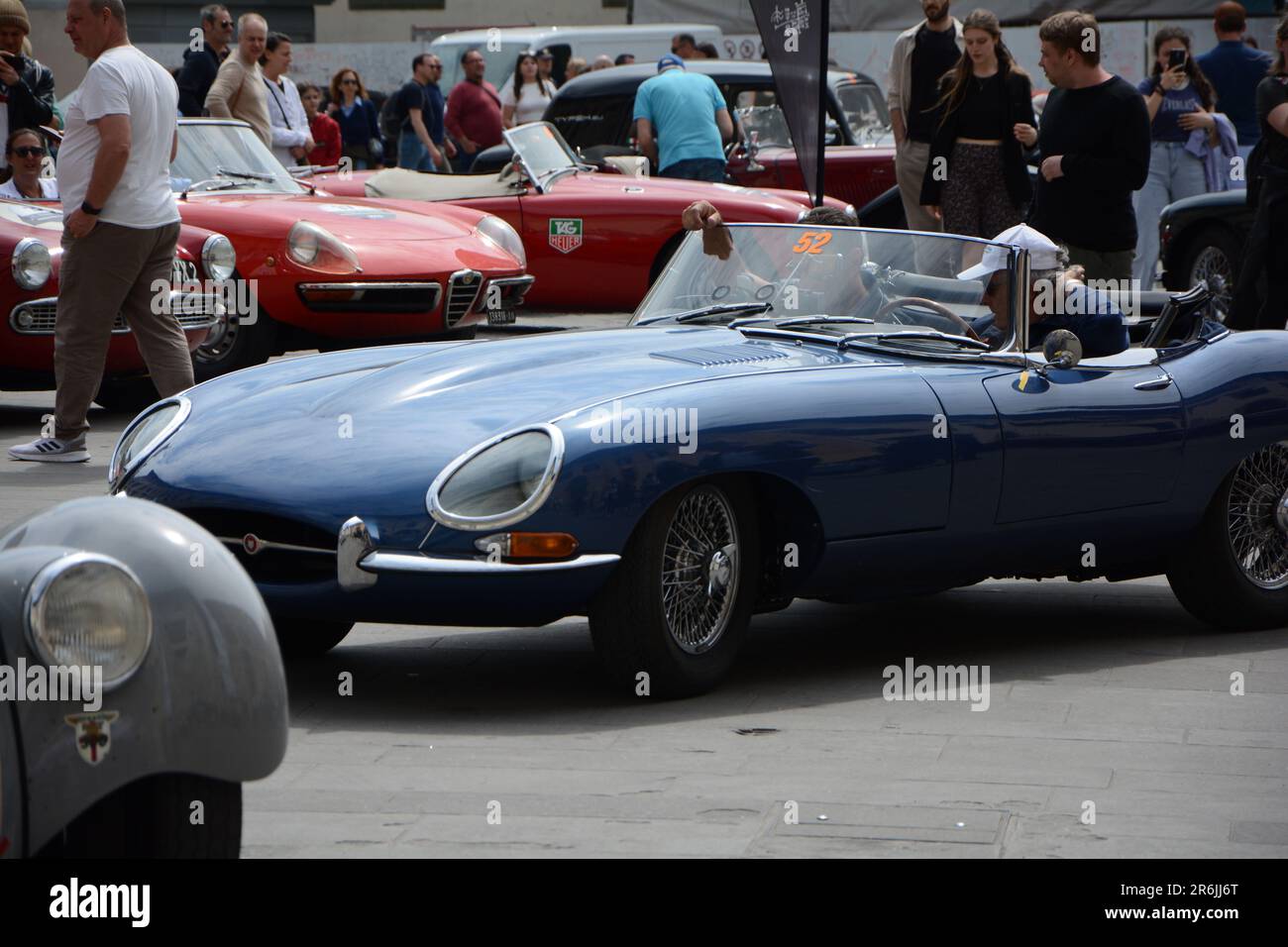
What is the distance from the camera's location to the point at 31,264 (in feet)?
32.5

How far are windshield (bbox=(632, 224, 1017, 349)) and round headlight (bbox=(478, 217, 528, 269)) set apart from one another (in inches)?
251

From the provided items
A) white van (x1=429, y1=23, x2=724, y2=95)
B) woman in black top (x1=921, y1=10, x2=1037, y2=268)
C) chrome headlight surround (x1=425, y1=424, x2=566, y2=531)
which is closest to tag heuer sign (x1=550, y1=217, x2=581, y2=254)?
woman in black top (x1=921, y1=10, x2=1037, y2=268)

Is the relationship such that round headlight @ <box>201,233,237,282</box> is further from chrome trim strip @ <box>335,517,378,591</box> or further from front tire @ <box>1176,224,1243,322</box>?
front tire @ <box>1176,224,1243,322</box>

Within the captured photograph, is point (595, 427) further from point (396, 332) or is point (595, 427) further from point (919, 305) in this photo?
point (396, 332)

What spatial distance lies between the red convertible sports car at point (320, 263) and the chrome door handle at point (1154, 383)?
5.94m

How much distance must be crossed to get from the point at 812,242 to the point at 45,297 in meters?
4.84

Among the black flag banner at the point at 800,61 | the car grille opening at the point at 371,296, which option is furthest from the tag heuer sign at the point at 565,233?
the black flag banner at the point at 800,61

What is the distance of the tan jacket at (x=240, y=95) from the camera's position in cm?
1405

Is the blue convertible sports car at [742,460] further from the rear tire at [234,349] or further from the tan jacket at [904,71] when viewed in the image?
the tan jacket at [904,71]

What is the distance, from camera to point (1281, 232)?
1026 centimetres

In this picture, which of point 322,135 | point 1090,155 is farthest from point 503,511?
point 322,135

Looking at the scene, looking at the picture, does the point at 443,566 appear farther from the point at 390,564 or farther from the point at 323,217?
the point at 323,217

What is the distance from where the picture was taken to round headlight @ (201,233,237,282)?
10539 mm
